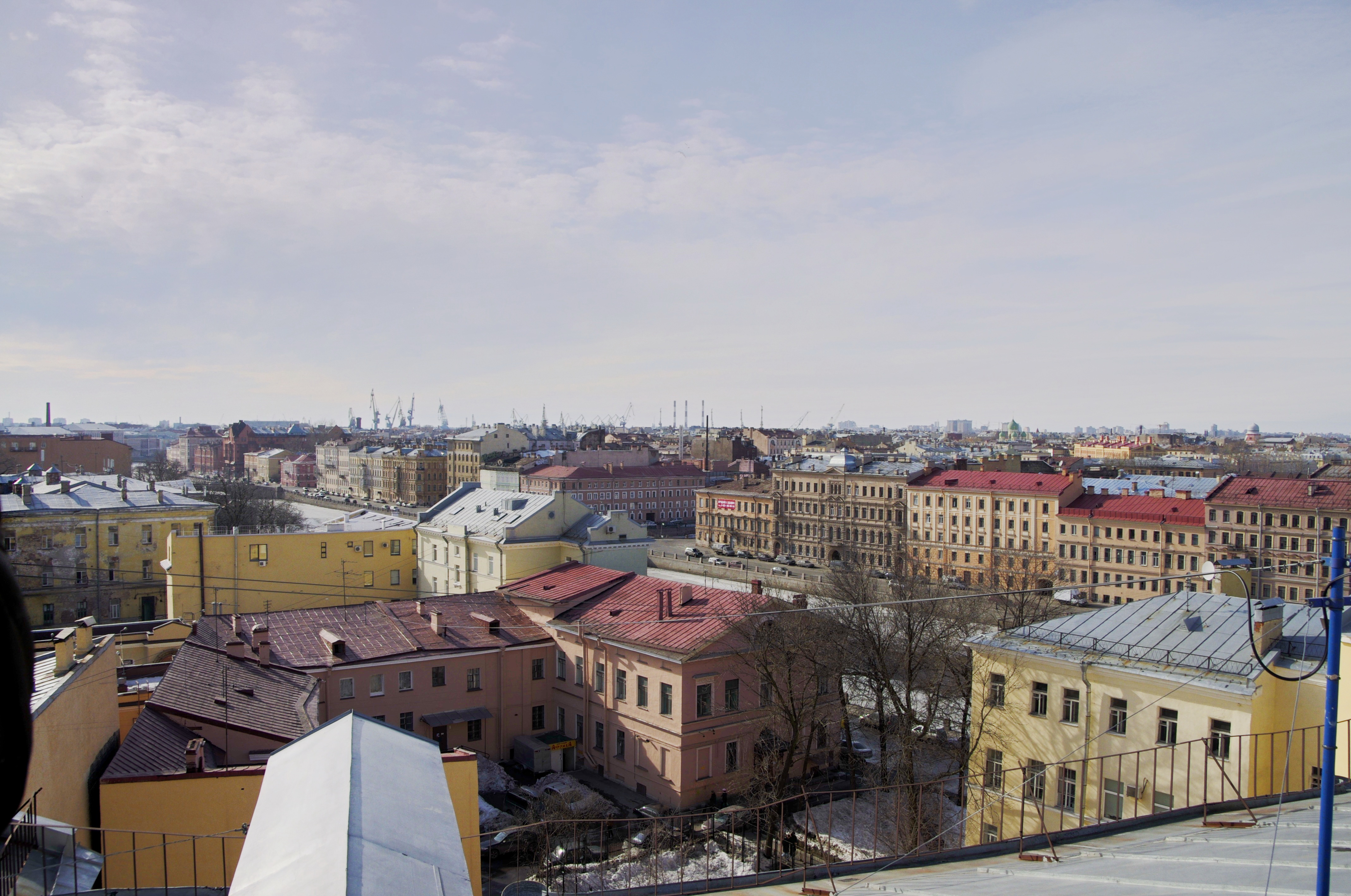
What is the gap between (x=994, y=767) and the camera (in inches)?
683

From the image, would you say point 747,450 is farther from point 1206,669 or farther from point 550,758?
point 1206,669

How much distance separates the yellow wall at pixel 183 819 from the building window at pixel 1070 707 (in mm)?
10805

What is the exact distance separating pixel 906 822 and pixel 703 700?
19.3 feet

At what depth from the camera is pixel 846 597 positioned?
98.0 feet

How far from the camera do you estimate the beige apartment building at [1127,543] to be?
4806 cm

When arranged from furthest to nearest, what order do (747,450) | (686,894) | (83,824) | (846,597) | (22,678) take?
1. (747,450)
2. (846,597)
3. (83,824)
4. (686,894)
5. (22,678)

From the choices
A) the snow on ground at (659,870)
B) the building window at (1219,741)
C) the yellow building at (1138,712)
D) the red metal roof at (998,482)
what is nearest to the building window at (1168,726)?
the yellow building at (1138,712)

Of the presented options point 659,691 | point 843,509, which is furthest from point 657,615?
point 843,509

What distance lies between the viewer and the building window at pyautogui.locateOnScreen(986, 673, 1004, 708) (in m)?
17.0

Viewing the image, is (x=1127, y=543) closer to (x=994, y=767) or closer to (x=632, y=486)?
(x=994, y=767)

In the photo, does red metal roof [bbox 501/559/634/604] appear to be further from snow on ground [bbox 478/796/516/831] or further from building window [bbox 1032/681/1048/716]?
building window [bbox 1032/681/1048/716]

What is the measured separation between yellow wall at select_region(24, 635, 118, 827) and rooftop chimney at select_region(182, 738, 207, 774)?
1158mm

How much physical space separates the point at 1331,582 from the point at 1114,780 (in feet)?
35.2

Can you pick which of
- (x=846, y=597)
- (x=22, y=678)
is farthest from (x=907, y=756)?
(x=22, y=678)
